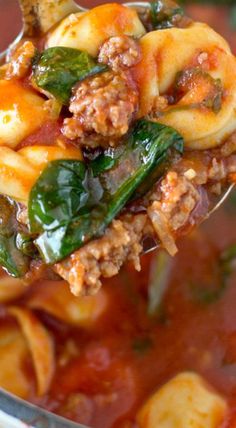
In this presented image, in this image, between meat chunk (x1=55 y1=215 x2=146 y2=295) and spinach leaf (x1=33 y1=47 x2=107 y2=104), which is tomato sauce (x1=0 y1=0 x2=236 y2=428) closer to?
meat chunk (x1=55 y1=215 x2=146 y2=295)

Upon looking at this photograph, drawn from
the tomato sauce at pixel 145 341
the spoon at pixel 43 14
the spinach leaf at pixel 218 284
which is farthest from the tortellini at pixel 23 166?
the spinach leaf at pixel 218 284

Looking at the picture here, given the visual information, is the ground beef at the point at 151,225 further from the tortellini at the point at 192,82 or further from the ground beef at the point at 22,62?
the ground beef at the point at 22,62

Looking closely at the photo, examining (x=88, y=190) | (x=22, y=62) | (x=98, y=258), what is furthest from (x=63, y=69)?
(x=98, y=258)

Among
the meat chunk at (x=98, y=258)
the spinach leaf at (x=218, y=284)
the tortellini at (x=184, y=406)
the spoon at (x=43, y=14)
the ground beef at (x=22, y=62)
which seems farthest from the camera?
the spinach leaf at (x=218, y=284)

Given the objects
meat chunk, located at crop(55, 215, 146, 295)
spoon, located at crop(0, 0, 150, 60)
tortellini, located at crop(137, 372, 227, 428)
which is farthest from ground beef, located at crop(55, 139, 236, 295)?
tortellini, located at crop(137, 372, 227, 428)

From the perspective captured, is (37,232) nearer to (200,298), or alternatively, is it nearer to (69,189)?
(69,189)

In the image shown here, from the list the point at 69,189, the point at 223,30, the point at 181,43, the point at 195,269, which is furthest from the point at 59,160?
the point at 223,30

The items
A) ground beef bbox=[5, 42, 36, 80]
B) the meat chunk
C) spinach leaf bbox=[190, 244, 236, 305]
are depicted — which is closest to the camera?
the meat chunk

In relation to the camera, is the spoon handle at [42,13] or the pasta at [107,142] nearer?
the pasta at [107,142]

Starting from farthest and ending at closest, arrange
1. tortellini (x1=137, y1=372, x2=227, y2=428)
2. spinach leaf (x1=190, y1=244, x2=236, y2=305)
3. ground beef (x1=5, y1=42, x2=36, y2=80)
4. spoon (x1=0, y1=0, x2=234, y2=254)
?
spinach leaf (x1=190, y1=244, x2=236, y2=305) < tortellini (x1=137, y1=372, x2=227, y2=428) < spoon (x1=0, y1=0, x2=234, y2=254) < ground beef (x1=5, y1=42, x2=36, y2=80)
